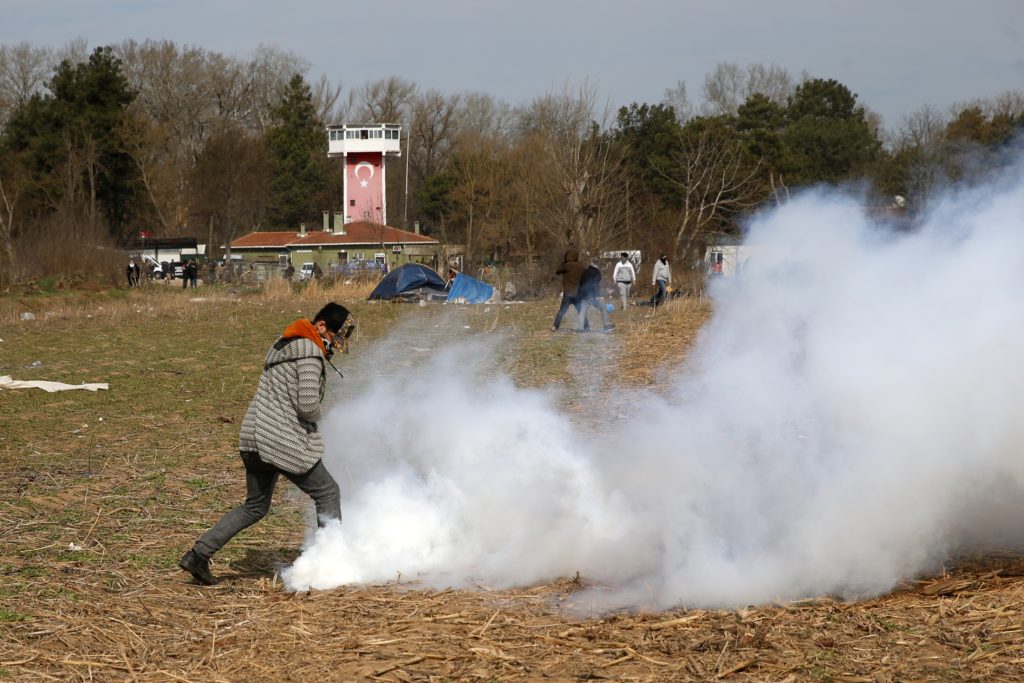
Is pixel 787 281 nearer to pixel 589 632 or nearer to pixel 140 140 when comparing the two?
pixel 589 632

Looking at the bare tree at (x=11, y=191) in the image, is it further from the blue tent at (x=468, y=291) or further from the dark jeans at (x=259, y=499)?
the dark jeans at (x=259, y=499)

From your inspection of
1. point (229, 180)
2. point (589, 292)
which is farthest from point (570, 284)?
point (229, 180)

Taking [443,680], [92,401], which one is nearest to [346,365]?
[92,401]

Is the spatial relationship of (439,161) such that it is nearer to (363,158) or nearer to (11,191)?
(363,158)

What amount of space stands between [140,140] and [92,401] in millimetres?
58227

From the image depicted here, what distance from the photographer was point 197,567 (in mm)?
7598

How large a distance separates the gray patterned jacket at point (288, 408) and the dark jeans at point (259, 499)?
13cm

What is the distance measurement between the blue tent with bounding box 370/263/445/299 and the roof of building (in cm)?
3880

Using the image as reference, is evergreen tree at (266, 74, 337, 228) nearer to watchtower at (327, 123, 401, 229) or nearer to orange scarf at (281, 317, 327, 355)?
watchtower at (327, 123, 401, 229)

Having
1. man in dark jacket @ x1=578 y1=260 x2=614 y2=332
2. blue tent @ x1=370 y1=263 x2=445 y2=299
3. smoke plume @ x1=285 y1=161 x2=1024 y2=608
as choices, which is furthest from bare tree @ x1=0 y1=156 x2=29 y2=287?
smoke plume @ x1=285 y1=161 x2=1024 y2=608

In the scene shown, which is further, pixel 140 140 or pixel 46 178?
pixel 140 140

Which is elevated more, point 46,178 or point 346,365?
point 46,178

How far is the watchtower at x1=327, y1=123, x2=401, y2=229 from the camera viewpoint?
8750 cm

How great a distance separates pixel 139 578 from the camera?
7.71 metres
